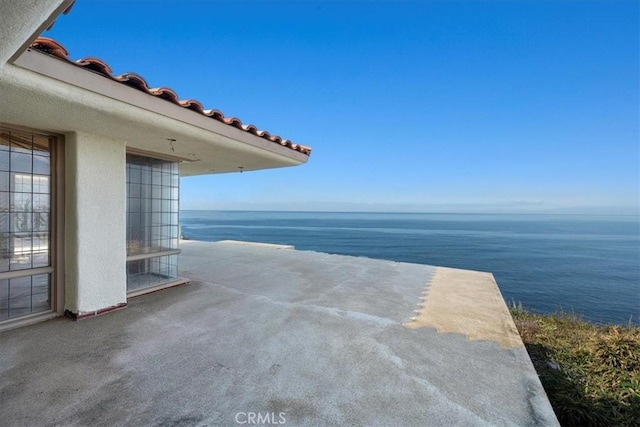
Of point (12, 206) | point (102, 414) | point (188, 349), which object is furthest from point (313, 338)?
point (12, 206)

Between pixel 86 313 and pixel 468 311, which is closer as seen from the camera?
pixel 86 313

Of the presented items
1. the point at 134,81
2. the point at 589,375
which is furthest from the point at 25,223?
the point at 589,375

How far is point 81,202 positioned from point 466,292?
19.4ft

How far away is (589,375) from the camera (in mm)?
4176

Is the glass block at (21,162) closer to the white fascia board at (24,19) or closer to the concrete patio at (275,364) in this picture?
the concrete patio at (275,364)

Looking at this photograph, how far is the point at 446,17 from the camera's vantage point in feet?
40.2

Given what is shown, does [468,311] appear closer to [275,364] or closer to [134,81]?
[275,364]

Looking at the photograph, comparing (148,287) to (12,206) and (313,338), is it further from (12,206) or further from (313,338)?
(313,338)

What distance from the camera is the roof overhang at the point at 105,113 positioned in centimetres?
213

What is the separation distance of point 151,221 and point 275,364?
358 centimetres

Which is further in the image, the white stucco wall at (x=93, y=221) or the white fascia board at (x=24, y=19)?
the white stucco wall at (x=93, y=221)

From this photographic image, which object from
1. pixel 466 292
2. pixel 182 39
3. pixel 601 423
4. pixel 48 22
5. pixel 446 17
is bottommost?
pixel 601 423

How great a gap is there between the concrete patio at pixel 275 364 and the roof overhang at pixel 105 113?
223cm

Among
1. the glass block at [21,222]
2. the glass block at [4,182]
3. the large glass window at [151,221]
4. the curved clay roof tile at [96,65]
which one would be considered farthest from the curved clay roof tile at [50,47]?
the large glass window at [151,221]
